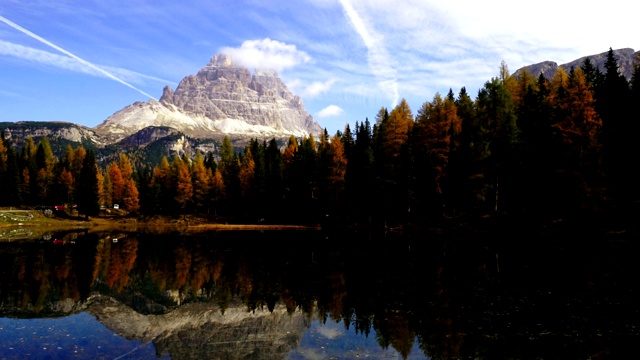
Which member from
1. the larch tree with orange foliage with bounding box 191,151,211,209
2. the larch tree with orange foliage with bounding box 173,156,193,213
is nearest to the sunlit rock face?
the larch tree with orange foliage with bounding box 191,151,211,209

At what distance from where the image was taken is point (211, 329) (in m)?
22.8

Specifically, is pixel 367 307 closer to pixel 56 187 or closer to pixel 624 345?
pixel 624 345

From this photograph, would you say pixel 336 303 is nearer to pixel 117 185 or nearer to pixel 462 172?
pixel 462 172

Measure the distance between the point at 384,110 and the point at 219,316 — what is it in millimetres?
73547

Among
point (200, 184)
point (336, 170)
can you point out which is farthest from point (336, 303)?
point (200, 184)

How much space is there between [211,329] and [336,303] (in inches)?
304

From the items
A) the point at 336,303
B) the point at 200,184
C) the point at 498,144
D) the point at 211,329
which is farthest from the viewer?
the point at 200,184

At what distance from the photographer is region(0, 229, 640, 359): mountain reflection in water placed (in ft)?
62.6

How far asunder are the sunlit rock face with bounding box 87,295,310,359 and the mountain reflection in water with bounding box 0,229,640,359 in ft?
0.30

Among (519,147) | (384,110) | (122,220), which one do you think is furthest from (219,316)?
(122,220)

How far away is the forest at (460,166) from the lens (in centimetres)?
5400

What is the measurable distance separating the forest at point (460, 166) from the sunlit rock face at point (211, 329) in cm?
4410

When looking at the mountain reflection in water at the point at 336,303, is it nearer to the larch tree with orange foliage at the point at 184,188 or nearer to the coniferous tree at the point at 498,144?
the coniferous tree at the point at 498,144

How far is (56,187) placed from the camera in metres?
129
